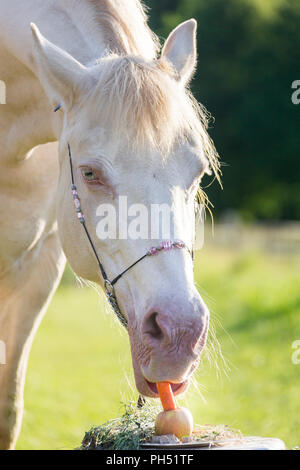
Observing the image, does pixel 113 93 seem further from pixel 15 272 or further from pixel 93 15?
pixel 15 272

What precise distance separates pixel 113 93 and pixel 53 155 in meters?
1.26

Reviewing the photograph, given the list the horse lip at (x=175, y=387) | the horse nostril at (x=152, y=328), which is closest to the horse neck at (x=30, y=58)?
the horse nostril at (x=152, y=328)

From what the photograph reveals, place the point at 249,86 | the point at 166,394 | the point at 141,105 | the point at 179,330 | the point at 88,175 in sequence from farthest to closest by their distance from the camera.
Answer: the point at 249,86, the point at 88,175, the point at 141,105, the point at 166,394, the point at 179,330

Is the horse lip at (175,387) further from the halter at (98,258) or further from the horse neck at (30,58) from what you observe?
the horse neck at (30,58)

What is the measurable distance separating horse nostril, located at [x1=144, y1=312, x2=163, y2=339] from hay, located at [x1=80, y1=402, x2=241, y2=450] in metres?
0.36

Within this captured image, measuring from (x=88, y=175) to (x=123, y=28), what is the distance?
0.83 metres

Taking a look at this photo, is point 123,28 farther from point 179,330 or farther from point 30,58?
point 179,330

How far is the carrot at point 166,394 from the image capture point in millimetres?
2453

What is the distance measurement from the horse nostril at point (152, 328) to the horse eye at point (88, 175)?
0.63 m

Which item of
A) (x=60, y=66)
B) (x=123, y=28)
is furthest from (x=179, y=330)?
(x=123, y=28)

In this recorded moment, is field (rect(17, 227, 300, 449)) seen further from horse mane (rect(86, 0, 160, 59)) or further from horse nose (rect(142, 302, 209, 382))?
horse mane (rect(86, 0, 160, 59))

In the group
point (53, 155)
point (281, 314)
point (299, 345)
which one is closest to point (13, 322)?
point (53, 155)

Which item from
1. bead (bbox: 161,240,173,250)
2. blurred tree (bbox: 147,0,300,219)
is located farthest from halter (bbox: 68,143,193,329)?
blurred tree (bbox: 147,0,300,219)

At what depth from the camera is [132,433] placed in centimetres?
250
